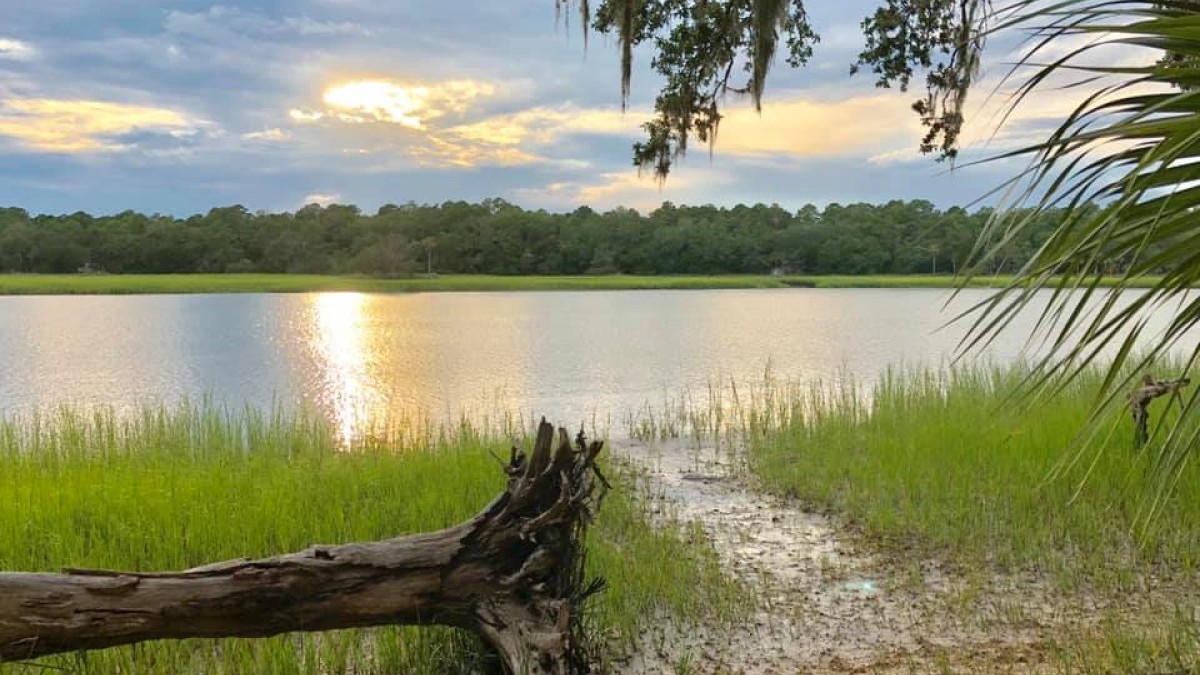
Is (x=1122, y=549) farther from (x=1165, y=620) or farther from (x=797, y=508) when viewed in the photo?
(x=797, y=508)

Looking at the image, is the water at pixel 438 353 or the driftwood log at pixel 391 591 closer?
the driftwood log at pixel 391 591

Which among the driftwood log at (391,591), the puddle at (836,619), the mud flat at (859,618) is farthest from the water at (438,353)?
the driftwood log at (391,591)

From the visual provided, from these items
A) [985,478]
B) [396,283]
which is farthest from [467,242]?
[985,478]

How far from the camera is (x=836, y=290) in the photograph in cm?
5400

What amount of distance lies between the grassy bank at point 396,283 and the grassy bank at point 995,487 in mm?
46984

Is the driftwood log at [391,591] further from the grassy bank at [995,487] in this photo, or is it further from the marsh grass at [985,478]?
the grassy bank at [995,487]

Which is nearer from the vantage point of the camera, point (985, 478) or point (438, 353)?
point (985, 478)

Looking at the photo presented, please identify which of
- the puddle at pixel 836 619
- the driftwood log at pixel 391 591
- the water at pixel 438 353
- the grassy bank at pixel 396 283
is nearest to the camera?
the driftwood log at pixel 391 591

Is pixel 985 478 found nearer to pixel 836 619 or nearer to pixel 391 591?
pixel 836 619

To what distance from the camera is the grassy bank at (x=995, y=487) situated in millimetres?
4523

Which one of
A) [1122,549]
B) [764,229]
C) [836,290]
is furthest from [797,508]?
[764,229]

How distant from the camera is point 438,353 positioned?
19.7m

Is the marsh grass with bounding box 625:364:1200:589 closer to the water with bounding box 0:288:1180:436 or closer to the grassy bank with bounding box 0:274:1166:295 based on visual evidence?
the water with bounding box 0:288:1180:436

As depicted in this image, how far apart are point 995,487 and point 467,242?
6292 centimetres
